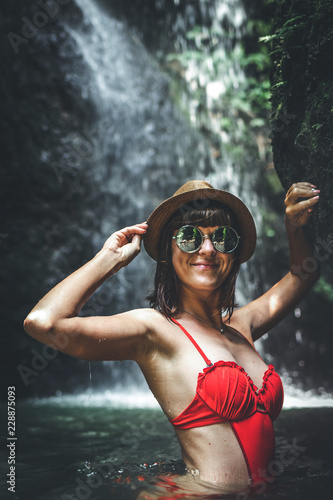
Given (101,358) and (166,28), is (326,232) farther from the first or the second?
(166,28)

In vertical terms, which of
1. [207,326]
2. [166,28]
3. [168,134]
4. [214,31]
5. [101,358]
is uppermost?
[166,28]

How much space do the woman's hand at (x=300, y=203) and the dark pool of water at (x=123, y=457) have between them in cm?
140

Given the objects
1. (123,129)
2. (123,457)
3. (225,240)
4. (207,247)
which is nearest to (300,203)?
(225,240)

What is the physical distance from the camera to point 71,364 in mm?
7621

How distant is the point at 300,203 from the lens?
8.82 feet

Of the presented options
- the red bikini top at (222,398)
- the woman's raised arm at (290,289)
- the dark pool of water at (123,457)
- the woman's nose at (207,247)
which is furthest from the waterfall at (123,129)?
the red bikini top at (222,398)

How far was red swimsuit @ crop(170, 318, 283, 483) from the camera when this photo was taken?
83.8 inches

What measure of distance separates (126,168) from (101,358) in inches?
282

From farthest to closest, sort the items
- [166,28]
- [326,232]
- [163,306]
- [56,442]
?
[166,28] < [56,442] < [326,232] < [163,306]

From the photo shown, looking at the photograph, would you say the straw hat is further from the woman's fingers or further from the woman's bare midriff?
the woman's bare midriff

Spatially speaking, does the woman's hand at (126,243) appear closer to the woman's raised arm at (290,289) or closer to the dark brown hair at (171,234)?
the dark brown hair at (171,234)

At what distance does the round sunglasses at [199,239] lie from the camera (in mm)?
2432

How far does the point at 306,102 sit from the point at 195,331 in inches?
62.7

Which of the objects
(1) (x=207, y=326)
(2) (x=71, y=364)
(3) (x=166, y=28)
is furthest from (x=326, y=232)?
(3) (x=166, y=28)
